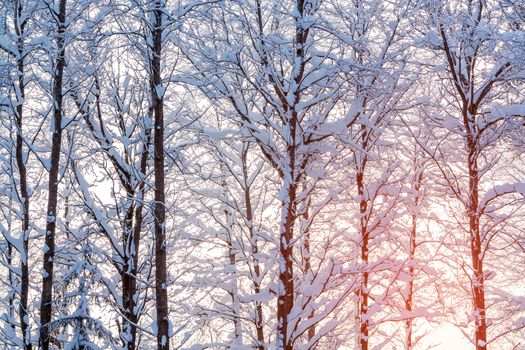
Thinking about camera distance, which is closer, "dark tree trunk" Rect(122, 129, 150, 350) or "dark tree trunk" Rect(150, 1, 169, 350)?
"dark tree trunk" Rect(150, 1, 169, 350)

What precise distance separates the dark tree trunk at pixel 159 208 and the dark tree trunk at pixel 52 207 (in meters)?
1.15

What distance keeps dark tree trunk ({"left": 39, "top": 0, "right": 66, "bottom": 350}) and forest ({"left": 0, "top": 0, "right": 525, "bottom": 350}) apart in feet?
0.09

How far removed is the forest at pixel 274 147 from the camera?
21.5ft

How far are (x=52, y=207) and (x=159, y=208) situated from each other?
5.72 ft

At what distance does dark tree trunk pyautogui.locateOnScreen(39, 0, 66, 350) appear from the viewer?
664 cm

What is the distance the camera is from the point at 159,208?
617 cm

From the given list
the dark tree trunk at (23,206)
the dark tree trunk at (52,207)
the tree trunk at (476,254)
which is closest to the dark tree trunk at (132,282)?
the dark tree trunk at (23,206)

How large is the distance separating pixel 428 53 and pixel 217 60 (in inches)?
206

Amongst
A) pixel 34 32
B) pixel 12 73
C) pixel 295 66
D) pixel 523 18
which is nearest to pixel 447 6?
pixel 523 18

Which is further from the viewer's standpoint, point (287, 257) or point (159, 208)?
point (287, 257)

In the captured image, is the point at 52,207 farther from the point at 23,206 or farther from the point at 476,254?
the point at 476,254

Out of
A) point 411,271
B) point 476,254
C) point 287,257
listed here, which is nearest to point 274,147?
point 287,257

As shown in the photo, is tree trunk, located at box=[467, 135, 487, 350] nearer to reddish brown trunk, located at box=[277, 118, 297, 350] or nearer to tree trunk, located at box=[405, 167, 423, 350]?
tree trunk, located at box=[405, 167, 423, 350]

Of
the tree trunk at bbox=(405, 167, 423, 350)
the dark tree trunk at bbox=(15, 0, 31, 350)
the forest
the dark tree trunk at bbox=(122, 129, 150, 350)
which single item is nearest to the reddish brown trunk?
the forest
